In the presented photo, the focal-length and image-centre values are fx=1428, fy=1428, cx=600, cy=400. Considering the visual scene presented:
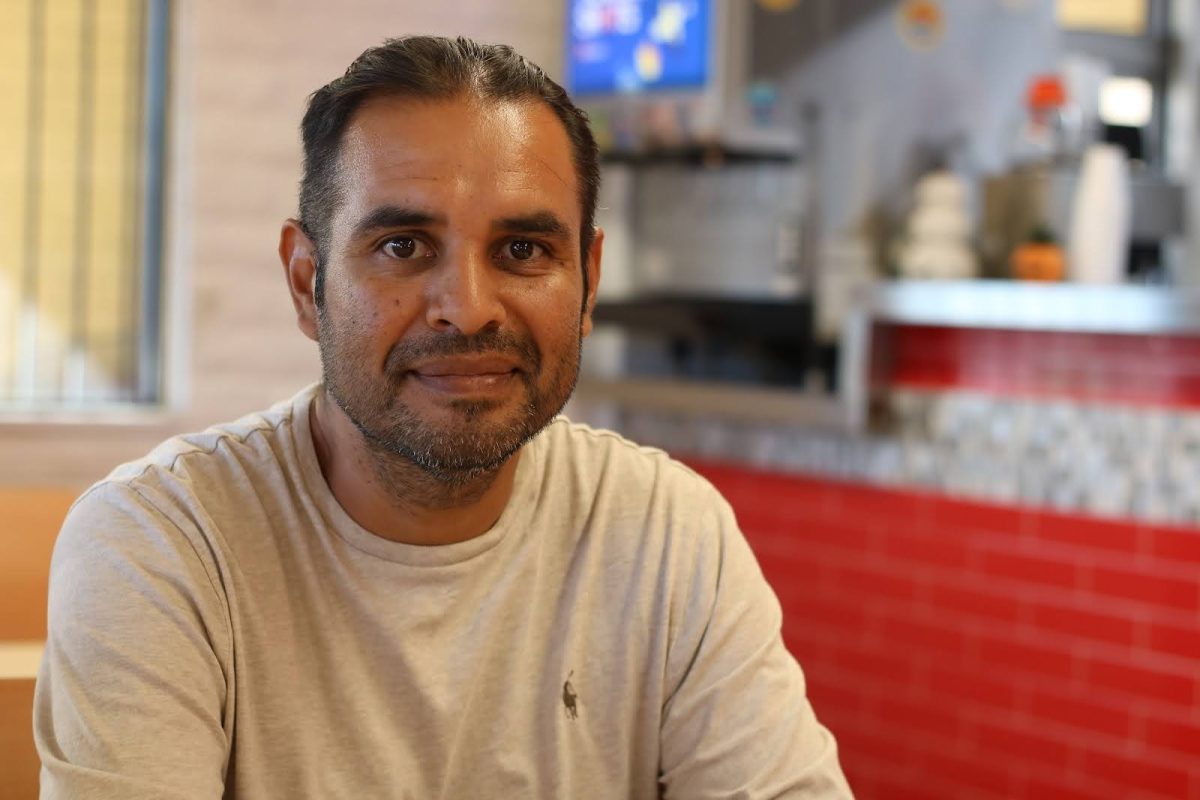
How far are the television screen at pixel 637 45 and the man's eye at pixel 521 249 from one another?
86.9 inches

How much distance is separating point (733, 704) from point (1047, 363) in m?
1.96

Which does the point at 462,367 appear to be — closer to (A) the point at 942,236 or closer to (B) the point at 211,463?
(B) the point at 211,463

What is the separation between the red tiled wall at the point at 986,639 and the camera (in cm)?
285

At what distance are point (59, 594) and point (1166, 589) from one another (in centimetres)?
231

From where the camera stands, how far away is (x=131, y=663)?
3.62 feet

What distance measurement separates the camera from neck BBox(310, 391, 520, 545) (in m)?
1.27

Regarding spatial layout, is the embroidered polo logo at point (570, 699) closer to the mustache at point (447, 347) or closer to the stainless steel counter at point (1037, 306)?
the mustache at point (447, 347)

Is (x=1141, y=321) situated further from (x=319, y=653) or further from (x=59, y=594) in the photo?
(x=59, y=594)

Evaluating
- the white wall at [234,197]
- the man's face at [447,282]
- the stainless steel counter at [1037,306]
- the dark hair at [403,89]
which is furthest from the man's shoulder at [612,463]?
the white wall at [234,197]

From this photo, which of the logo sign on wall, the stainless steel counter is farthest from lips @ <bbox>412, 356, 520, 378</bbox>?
the logo sign on wall

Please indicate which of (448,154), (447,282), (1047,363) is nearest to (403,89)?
(448,154)

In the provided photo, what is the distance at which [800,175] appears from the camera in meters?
3.31

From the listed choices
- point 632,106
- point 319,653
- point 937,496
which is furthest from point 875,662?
point 319,653

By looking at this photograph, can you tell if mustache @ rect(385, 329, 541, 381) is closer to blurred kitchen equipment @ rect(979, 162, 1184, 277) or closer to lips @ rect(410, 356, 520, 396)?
lips @ rect(410, 356, 520, 396)
